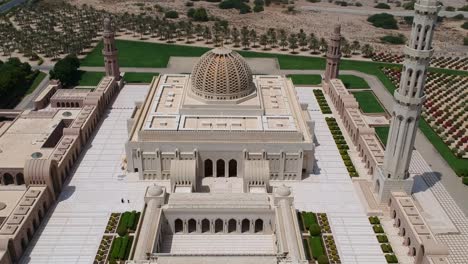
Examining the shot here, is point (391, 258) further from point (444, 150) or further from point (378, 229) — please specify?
point (444, 150)

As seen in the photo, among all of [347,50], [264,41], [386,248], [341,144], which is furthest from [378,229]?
[264,41]

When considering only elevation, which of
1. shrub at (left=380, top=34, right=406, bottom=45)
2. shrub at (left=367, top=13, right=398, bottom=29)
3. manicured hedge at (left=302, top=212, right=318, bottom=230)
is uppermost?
shrub at (left=367, top=13, right=398, bottom=29)

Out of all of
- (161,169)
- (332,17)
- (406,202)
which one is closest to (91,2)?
(332,17)

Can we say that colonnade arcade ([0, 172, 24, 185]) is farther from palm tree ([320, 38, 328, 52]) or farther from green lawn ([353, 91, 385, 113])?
palm tree ([320, 38, 328, 52])

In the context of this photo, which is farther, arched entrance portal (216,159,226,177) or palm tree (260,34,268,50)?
palm tree (260,34,268,50)

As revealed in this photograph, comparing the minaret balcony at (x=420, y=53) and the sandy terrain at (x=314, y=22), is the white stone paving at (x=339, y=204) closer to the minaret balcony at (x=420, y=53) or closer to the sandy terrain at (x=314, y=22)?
the minaret balcony at (x=420, y=53)

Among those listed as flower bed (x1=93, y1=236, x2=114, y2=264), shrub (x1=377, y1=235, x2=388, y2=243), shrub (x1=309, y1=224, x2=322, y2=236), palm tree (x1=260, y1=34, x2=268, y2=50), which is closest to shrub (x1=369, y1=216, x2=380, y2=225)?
shrub (x1=377, y1=235, x2=388, y2=243)

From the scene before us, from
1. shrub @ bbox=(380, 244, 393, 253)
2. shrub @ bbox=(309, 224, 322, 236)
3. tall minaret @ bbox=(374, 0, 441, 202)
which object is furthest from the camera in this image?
shrub @ bbox=(309, 224, 322, 236)

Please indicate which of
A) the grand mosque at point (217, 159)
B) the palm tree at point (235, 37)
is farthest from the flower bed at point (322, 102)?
the palm tree at point (235, 37)
